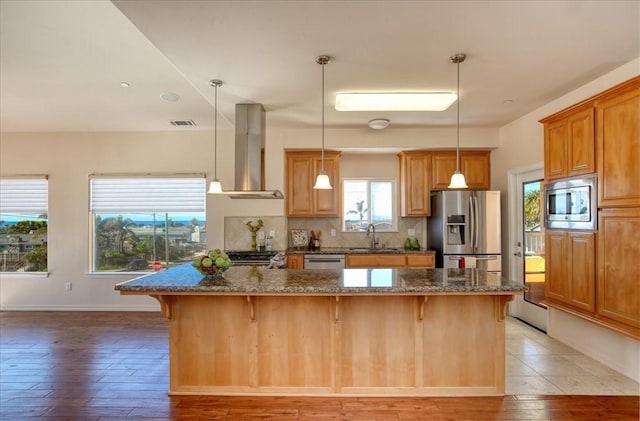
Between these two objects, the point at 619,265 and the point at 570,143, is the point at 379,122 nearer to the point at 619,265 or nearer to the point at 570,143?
the point at 570,143

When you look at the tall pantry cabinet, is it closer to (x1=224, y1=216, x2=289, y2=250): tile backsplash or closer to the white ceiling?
the white ceiling

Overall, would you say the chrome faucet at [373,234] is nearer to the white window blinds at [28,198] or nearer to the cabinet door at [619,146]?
the cabinet door at [619,146]

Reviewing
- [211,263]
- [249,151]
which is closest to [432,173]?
[249,151]

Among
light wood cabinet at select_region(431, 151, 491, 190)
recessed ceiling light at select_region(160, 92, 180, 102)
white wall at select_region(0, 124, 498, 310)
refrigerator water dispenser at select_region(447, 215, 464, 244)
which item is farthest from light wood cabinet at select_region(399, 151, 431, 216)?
recessed ceiling light at select_region(160, 92, 180, 102)

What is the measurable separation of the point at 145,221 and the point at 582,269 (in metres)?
5.54

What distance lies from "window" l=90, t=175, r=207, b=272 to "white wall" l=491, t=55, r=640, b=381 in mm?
4397

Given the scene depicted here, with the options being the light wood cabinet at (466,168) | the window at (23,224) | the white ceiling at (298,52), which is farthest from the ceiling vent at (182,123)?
the light wood cabinet at (466,168)

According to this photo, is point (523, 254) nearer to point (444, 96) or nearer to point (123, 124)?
point (444, 96)

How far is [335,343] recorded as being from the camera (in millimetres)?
2531

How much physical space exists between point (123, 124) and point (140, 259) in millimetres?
2046

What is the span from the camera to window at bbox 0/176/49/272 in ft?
16.7

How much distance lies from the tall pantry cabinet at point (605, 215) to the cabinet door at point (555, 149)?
10 millimetres

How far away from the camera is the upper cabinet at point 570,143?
299 centimetres

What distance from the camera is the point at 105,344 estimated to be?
11.9 ft
